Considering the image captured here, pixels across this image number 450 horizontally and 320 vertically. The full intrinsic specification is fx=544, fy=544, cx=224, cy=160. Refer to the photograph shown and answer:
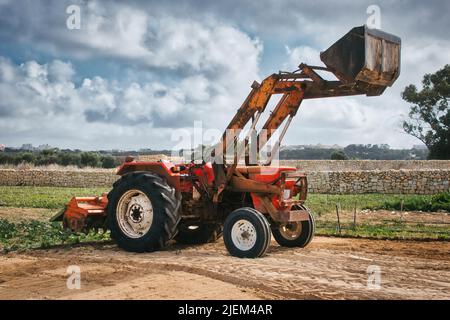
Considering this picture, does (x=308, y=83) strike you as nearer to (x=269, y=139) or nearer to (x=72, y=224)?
(x=269, y=139)

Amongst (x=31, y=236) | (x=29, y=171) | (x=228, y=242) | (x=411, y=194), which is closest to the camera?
(x=228, y=242)

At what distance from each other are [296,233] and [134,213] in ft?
10.3

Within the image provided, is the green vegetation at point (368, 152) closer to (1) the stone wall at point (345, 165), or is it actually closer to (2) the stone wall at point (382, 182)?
(1) the stone wall at point (345, 165)

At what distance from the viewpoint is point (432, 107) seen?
4872 cm

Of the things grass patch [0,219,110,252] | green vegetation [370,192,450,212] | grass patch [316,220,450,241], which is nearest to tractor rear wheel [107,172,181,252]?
grass patch [0,219,110,252]

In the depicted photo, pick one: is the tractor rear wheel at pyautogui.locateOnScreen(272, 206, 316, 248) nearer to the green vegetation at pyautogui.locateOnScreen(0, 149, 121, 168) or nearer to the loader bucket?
the loader bucket

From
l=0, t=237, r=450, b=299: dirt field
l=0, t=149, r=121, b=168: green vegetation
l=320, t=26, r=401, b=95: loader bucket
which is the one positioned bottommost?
l=0, t=237, r=450, b=299: dirt field

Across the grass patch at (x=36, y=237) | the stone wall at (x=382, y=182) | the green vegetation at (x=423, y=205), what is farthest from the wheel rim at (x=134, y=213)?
the stone wall at (x=382, y=182)

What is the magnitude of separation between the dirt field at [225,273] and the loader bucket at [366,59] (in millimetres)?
2950

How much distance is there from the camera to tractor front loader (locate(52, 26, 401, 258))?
8805mm

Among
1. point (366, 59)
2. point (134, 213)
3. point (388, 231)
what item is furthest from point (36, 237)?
point (388, 231)

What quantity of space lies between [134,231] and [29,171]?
30085mm
